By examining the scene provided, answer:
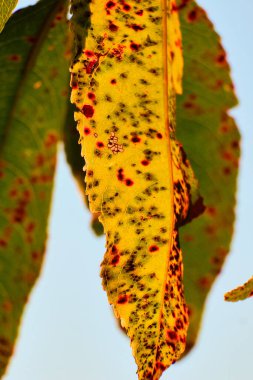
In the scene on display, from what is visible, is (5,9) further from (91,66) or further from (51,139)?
(51,139)

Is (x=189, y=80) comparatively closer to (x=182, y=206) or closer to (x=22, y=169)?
(x=22, y=169)

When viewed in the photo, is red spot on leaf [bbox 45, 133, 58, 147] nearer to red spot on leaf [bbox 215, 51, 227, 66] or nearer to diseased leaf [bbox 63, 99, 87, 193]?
diseased leaf [bbox 63, 99, 87, 193]

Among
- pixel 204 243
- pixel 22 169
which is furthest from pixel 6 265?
pixel 204 243

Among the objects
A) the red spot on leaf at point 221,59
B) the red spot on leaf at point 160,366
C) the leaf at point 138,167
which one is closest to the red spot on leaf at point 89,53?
the leaf at point 138,167

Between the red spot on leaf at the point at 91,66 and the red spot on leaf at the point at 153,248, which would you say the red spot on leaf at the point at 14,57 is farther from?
the red spot on leaf at the point at 153,248

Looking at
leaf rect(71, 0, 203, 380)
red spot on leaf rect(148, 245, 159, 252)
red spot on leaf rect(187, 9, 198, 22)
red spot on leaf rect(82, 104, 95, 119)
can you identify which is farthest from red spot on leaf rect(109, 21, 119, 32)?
red spot on leaf rect(187, 9, 198, 22)

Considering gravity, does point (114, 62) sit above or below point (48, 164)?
above
